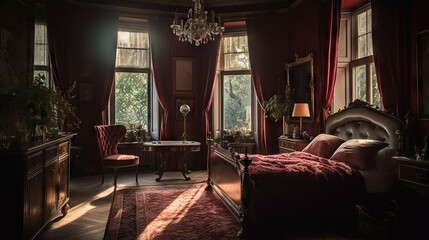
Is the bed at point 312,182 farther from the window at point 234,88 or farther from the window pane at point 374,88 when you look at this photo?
the window at point 234,88

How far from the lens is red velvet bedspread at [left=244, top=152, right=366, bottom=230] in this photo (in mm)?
2936

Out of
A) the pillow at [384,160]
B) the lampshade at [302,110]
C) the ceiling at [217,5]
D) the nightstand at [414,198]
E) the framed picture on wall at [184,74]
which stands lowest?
the nightstand at [414,198]

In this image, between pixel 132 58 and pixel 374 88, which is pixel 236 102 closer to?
pixel 132 58

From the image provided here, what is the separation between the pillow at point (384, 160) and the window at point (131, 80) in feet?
15.3

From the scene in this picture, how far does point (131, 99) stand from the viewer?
21.6ft

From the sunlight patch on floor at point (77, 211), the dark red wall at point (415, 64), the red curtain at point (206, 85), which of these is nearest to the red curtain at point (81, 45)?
the red curtain at point (206, 85)

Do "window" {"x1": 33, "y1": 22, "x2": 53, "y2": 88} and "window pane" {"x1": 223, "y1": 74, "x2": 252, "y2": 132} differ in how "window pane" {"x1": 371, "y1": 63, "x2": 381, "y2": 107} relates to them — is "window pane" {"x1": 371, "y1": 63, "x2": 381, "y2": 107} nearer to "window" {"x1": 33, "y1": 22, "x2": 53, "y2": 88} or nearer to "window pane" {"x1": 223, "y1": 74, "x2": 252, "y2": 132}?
"window pane" {"x1": 223, "y1": 74, "x2": 252, "y2": 132}

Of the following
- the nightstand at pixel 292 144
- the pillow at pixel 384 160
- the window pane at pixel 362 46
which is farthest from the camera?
the nightstand at pixel 292 144

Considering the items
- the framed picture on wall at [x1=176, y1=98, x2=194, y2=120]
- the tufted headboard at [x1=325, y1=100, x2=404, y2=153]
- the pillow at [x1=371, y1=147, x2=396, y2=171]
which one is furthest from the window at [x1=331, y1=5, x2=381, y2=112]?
the framed picture on wall at [x1=176, y1=98, x2=194, y2=120]

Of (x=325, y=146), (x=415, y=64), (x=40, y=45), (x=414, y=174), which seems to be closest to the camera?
(x=414, y=174)

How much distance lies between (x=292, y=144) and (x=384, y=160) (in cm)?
193

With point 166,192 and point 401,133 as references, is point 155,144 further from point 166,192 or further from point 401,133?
point 401,133

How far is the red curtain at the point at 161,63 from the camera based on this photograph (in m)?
6.42

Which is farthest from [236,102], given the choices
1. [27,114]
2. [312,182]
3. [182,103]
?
[27,114]
